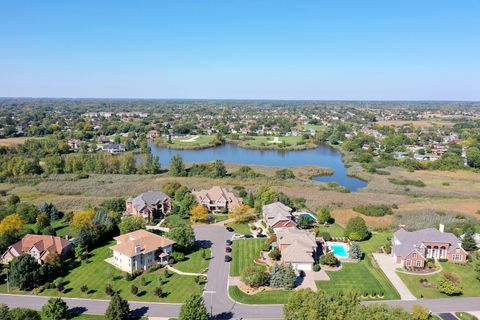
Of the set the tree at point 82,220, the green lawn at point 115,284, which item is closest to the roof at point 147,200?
the tree at point 82,220

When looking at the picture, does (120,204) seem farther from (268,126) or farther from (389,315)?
(268,126)

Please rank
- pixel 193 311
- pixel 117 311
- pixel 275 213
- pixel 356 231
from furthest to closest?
1. pixel 275 213
2. pixel 356 231
3. pixel 117 311
4. pixel 193 311

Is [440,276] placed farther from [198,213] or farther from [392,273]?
[198,213]

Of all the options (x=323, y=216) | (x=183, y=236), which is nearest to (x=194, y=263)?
(x=183, y=236)

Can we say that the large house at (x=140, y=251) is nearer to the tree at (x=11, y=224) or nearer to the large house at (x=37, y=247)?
the large house at (x=37, y=247)

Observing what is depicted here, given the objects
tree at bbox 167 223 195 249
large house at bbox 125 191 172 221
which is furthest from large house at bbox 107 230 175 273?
large house at bbox 125 191 172 221

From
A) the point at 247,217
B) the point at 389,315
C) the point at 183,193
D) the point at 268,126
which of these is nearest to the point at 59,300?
the point at 389,315
